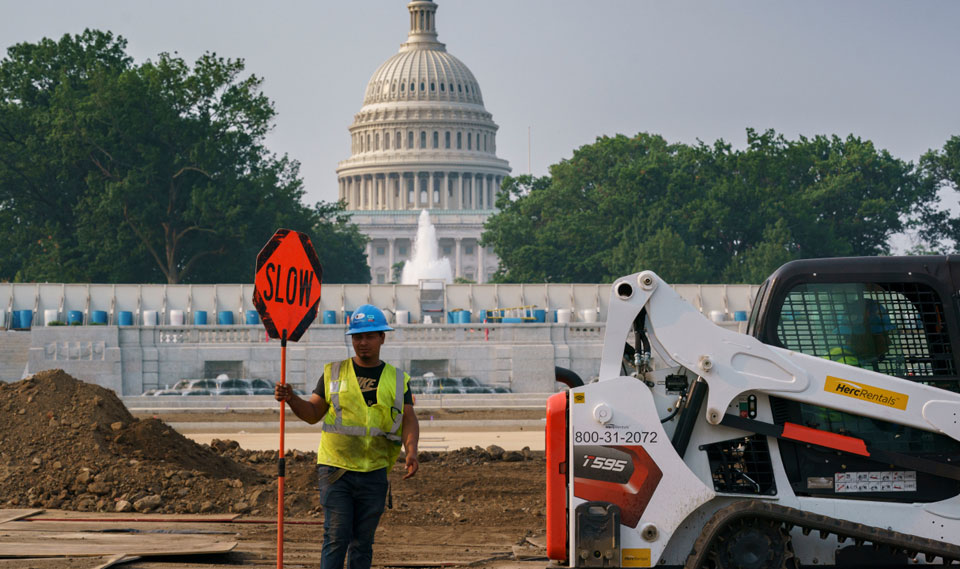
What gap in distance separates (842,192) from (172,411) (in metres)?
68.0

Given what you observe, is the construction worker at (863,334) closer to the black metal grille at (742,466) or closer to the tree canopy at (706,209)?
the black metal grille at (742,466)

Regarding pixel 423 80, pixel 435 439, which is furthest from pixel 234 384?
pixel 423 80

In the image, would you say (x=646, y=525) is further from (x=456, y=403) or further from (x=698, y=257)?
(x=698, y=257)

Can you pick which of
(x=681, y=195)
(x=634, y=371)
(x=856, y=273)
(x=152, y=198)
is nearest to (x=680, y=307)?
(x=634, y=371)

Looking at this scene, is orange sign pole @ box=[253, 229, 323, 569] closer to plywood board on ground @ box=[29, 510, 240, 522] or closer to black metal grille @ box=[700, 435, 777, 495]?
black metal grille @ box=[700, 435, 777, 495]

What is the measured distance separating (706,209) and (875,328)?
8260 centimetres

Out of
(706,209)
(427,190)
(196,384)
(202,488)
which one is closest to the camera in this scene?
(202,488)

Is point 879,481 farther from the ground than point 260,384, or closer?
farther from the ground

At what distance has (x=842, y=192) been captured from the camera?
9469 cm

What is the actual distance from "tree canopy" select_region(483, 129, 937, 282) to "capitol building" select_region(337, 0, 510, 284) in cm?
6812

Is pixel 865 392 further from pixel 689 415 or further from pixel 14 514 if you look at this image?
pixel 14 514

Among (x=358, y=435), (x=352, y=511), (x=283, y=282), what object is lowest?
(x=352, y=511)

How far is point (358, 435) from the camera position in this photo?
864cm

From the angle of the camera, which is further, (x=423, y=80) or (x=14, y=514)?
(x=423, y=80)
